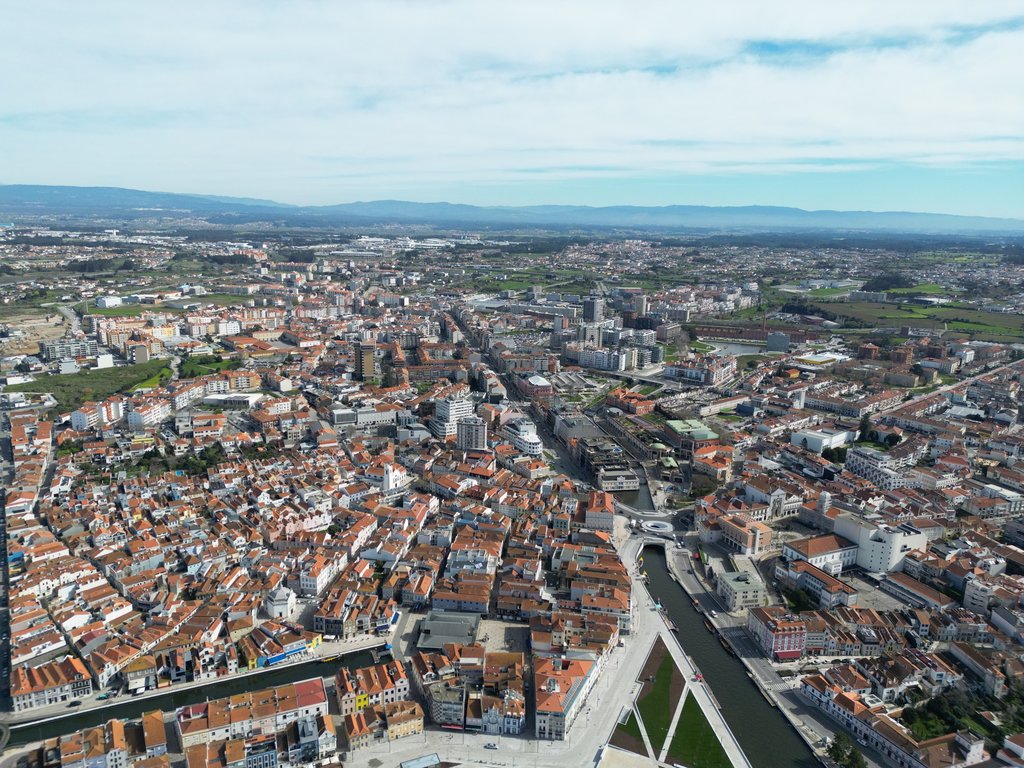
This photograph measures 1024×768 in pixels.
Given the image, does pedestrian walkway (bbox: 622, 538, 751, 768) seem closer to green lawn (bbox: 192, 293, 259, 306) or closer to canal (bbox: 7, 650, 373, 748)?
canal (bbox: 7, 650, 373, 748)

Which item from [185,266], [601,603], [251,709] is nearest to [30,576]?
[251,709]

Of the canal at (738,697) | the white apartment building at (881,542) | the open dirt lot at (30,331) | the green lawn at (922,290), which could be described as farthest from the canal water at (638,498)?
the green lawn at (922,290)

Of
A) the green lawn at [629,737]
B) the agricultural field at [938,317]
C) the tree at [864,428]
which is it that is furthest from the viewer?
the agricultural field at [938,317]

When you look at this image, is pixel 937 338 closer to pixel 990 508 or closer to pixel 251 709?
pixel 990 508

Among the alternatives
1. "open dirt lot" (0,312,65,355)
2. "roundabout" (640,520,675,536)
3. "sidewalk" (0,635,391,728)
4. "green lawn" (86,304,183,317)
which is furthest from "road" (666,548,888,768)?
"green lawn" (86,304,183,317)

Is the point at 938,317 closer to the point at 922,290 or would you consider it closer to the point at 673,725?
the point at 922,290

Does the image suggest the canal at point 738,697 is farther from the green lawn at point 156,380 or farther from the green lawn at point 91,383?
the green lawn at point 156,380
